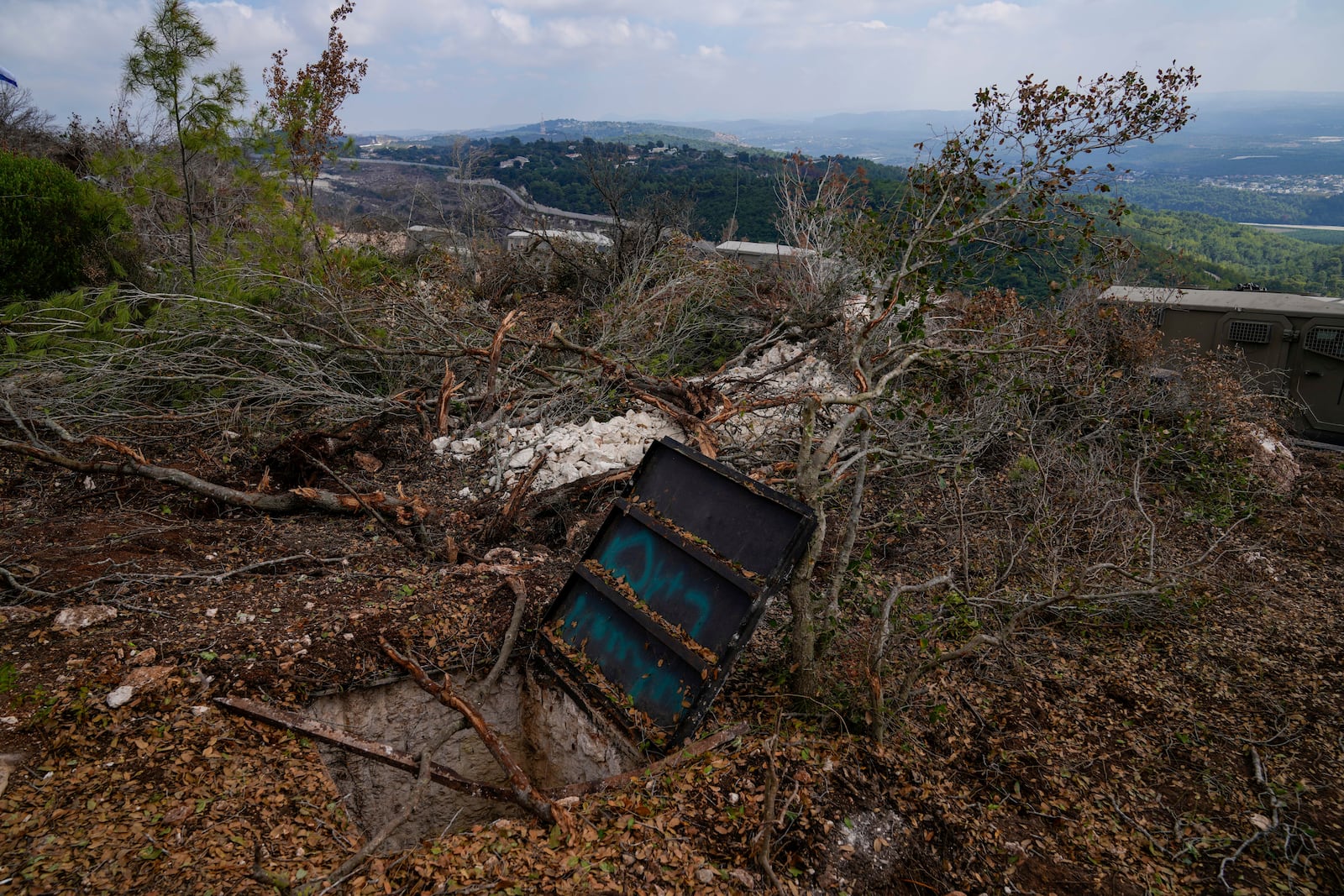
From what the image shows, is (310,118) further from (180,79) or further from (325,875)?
(325,875)

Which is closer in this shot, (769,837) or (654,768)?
(769,837)

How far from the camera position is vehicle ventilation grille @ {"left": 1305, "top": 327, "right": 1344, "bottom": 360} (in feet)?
22.8

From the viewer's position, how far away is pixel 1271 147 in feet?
123

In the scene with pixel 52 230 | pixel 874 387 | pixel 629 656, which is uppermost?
pixel 52 230

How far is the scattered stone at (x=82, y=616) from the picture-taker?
10.1 feet

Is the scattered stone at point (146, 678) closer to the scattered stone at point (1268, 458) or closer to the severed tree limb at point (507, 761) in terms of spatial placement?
the severed tree limb at point (507, 761)

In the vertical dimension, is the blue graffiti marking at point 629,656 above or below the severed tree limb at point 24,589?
below

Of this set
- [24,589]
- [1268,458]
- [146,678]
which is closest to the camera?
[146,678]

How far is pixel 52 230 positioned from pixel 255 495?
17.0 feet

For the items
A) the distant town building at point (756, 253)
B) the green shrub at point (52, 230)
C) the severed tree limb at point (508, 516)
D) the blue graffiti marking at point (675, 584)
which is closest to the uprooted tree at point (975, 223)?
the blue graffiti marking at point (675, 584)

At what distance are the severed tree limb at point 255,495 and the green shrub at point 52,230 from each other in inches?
143

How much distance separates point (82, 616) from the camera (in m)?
3.13

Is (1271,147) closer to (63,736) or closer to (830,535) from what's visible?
(830,535)

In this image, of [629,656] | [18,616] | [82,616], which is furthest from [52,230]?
[629,656]
